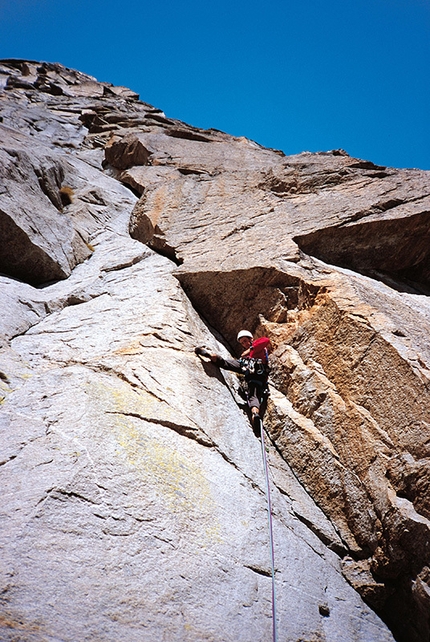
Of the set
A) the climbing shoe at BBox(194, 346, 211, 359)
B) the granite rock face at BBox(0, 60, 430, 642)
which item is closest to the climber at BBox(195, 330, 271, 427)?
the climbing shoe at BBox(194, 346, 211, 359)

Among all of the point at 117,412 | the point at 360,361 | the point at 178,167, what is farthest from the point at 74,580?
the point at 178,167

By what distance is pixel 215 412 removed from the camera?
22.0 feet

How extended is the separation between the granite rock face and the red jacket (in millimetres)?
369

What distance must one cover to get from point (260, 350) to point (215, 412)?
1776 millimetres

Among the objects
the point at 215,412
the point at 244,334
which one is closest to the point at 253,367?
the point at 244,334

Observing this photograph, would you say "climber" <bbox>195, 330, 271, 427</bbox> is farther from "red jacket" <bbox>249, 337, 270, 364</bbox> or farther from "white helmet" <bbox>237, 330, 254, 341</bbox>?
"white helmet" <bbox>237, 330, 254, 341</bbox>

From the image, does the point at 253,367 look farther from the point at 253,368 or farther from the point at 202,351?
the point at 202,351

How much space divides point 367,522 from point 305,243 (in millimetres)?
6082

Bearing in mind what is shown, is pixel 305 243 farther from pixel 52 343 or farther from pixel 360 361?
pixel 52 343

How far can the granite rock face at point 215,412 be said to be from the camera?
4.12 metres

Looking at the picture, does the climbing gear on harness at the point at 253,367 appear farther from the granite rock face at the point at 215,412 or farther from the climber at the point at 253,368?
the granite rock face at the point at 215,412

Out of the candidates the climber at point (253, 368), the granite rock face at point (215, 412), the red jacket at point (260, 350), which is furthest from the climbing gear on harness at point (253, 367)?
the granite rock face at point (215, 412)

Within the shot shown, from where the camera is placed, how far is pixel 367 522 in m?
5.85

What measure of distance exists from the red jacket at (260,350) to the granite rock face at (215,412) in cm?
37
